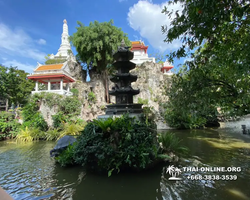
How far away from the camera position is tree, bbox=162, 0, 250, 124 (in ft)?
7.91

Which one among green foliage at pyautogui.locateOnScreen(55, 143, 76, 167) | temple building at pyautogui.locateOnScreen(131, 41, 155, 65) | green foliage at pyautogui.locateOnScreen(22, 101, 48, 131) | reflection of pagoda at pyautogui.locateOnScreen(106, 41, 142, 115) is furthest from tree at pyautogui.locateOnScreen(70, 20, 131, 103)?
green foliage at pyautogui.locateOnScreen(55, 143, 76, 167)

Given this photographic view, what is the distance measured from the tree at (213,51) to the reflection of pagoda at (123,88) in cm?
208

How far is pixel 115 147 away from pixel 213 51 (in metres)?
3.79

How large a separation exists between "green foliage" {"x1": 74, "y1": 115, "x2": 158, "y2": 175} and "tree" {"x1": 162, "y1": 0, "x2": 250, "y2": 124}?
163cm

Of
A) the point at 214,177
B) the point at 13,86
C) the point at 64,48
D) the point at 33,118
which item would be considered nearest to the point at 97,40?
the point at 13,86

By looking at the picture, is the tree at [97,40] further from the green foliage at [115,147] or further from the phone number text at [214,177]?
the phone number text at [214,177]

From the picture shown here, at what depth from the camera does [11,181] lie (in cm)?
451

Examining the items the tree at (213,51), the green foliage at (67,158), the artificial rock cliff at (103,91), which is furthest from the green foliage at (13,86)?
the tree at (213,51)

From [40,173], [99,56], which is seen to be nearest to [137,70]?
[99,56]

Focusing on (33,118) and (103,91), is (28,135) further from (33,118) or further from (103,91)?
(103,91)

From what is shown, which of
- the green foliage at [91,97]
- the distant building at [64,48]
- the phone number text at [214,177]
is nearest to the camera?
the phone number text at [214,177]

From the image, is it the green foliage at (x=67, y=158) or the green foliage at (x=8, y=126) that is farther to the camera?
the green foliage at (x=8, y=126)

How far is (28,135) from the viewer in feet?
37.3

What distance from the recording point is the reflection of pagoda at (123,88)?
6.46m
